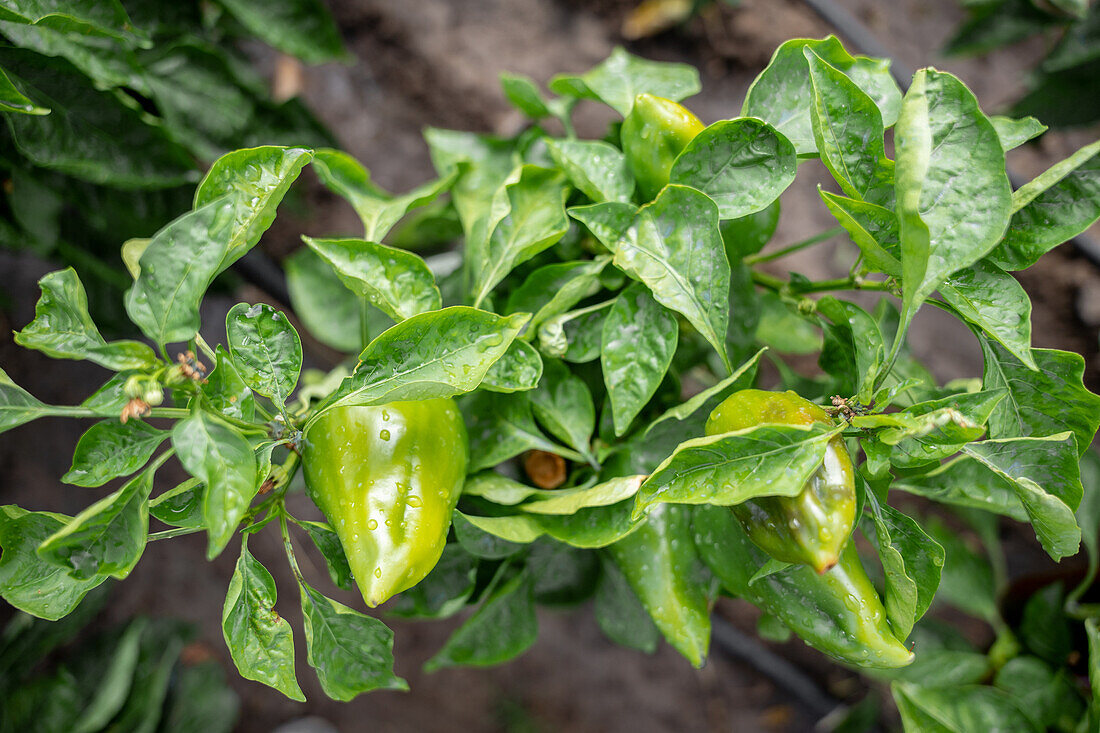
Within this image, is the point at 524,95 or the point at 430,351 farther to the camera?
the point at 524,95

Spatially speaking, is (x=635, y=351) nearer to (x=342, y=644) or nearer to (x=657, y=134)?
(x=657, y=134)

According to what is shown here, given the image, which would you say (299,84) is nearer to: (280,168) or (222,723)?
(280,168)

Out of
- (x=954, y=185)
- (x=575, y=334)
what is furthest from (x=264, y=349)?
(x=954, y=185)

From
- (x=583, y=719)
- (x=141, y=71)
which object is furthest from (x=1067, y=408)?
(x=583, y=719)

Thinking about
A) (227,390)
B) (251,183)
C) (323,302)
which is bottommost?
(323,302)

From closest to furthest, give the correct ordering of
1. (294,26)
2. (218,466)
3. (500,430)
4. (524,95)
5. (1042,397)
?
(218,466), (1042,397), (500,430), (524,95), (294,26)

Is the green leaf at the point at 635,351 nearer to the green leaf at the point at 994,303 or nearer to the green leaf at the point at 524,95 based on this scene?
the green leaf at the point at 994,303

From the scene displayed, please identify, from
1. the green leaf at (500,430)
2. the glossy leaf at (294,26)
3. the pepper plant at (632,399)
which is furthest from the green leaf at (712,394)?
the glossy leaf at (294,26)
